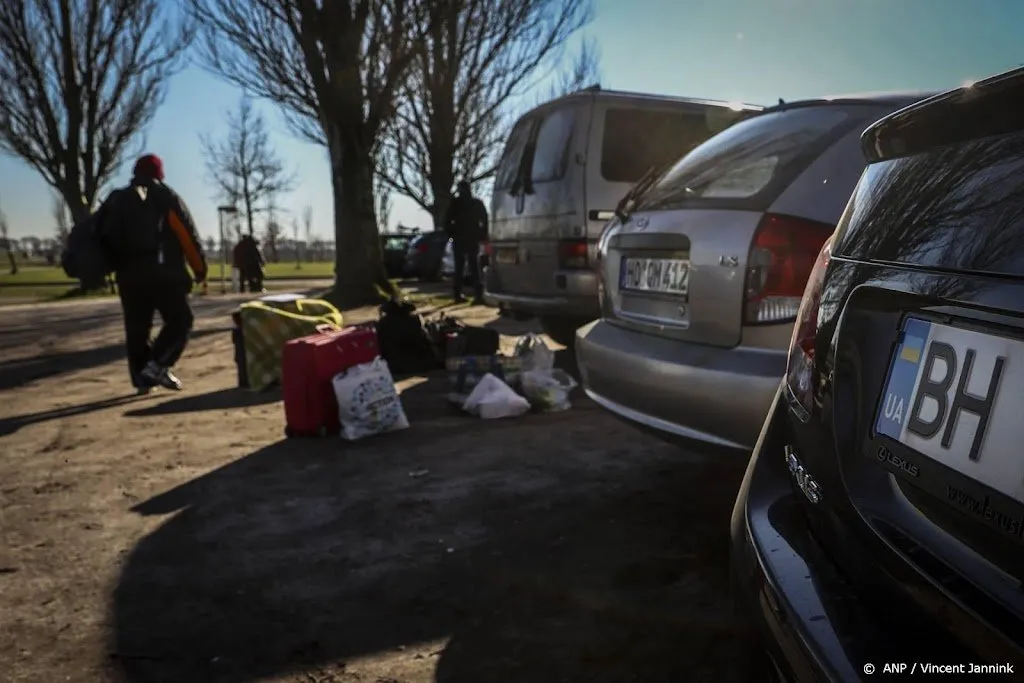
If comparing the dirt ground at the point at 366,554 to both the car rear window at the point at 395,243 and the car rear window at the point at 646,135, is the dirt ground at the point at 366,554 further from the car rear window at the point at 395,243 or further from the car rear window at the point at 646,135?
the car rear window at the point at 395,243

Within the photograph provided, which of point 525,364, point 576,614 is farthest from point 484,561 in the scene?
point 525,364

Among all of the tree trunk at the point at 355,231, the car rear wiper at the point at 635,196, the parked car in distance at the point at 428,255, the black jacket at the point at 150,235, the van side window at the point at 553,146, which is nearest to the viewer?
the car rear wiper at the point at 635,196

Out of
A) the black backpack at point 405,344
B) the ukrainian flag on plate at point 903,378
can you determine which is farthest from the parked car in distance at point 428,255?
the ukrainian flag on plate at point 903,378

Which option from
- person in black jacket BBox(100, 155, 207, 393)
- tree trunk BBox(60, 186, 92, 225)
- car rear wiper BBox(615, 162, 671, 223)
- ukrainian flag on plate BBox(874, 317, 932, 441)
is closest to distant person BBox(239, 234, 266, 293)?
tree trunk BBox(60, 186, 92, 225)

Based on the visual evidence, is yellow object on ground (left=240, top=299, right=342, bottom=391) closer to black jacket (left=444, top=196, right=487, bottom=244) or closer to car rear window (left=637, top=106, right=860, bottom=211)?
car rear window (left=637, top=106, right=860, bottom=211)

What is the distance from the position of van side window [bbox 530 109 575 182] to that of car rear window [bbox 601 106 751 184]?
300mm

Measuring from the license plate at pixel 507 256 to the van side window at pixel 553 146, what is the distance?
0.63 metres

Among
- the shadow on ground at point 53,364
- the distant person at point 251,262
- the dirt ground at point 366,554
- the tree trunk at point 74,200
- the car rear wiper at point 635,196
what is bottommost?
the dirt ground at point 366,554

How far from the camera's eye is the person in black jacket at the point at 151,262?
5.87m

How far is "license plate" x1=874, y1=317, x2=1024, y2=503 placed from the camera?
94cm

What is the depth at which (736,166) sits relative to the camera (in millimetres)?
3080

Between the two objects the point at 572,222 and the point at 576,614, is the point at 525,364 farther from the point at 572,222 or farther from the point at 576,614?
the point at 576,614

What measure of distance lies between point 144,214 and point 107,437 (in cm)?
187

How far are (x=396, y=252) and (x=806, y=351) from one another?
26.0 metres
